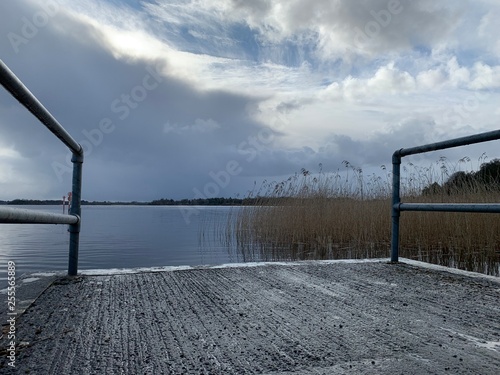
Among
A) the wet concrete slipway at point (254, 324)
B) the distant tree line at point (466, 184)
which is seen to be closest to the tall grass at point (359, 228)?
the distant tree line at point (466, 184)

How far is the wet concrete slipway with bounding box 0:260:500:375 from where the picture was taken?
1019mm

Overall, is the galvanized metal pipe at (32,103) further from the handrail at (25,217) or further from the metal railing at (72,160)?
the handrail at (25,217)

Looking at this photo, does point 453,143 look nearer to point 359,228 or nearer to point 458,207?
point 458,207

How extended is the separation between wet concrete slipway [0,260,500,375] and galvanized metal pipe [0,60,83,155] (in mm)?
692

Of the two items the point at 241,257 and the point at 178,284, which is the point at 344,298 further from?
the point at 241,257

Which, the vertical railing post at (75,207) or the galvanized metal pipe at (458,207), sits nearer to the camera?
the galvanized metal pipe at (458,207)

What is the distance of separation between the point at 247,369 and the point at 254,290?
85cm

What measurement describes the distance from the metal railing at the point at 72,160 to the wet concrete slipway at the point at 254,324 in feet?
0.94

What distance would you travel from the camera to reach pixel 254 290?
183cm

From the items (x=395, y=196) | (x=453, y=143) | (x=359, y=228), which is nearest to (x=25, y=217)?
(x=453, y=143)

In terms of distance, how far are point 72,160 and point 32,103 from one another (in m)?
0.85

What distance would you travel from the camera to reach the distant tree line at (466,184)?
237 inches

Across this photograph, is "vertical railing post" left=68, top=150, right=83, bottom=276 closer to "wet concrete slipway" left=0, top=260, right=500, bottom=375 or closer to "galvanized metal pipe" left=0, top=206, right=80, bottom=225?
"wet concrete slipway" left=0, top=260, right=500, bottom=375

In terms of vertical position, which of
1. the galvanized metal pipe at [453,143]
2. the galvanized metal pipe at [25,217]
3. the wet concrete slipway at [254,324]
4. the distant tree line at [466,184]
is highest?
the distant tree line at [466,184]
